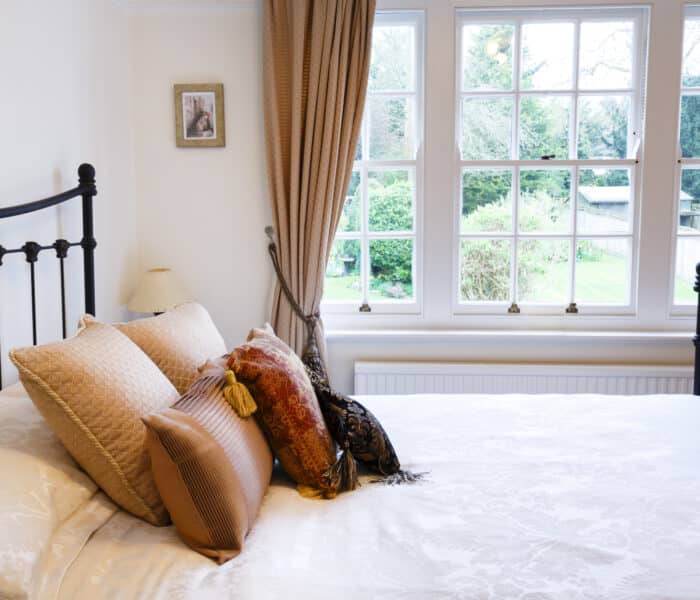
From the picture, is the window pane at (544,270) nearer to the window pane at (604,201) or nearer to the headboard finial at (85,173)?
the window pane at (604,201)

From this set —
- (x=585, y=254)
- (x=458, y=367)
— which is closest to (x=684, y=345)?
(x=585, y=254)

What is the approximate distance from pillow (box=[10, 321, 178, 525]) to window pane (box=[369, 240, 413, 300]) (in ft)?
6.72

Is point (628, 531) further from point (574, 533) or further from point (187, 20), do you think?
point (187, 20)

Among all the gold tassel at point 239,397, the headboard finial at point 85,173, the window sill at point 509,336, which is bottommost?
the window sill at point 509,336

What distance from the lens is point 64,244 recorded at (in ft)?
7.72

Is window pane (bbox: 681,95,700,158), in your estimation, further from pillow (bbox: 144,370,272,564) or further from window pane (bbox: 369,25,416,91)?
pillow (bbox: 144,370,272,564)

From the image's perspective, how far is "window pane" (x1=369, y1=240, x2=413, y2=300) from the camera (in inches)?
135

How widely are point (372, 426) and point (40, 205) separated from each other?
122 centimetres

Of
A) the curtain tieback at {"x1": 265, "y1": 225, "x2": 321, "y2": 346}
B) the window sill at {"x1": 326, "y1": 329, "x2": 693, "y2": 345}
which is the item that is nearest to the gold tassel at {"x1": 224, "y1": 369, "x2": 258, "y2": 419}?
the curtain tieback at {"x1": 265, "y1": 225, "x2": 321, "y2": 346}

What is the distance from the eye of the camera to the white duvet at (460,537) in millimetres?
1265

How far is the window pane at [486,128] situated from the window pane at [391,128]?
26cm

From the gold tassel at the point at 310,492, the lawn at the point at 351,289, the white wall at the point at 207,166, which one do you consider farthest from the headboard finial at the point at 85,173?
the gold tassel at the point at 310,492

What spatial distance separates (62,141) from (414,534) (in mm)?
1921

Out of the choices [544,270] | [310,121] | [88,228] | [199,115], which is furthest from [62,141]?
[544,270]
